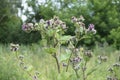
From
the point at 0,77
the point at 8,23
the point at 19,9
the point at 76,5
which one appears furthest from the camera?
the point at 19,9

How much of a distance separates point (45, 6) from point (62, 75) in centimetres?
1428

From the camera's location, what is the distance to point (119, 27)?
15555 millimetres

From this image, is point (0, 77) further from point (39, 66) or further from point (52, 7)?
point (52, 7)

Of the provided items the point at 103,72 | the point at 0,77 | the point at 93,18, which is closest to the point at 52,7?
the point at 93,18

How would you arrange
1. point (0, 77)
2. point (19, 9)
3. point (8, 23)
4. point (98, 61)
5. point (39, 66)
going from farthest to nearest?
point (19, 9)
point (8, 23)
point (39, 66)
point (0, 77)
point (98, 61)

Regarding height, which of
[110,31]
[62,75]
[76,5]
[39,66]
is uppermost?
[76,5]

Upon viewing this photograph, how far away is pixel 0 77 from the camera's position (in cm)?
715

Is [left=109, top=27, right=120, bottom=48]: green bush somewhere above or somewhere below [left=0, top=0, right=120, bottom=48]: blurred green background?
below

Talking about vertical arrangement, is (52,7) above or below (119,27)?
above

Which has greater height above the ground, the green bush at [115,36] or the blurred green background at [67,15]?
the blurred green background at [67,15]

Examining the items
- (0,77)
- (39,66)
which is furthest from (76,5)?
(0,77)

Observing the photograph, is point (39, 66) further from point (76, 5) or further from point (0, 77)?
point (76, 5)

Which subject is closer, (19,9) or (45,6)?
(45,6)

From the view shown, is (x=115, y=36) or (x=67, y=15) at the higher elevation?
(x=67, y=15)
